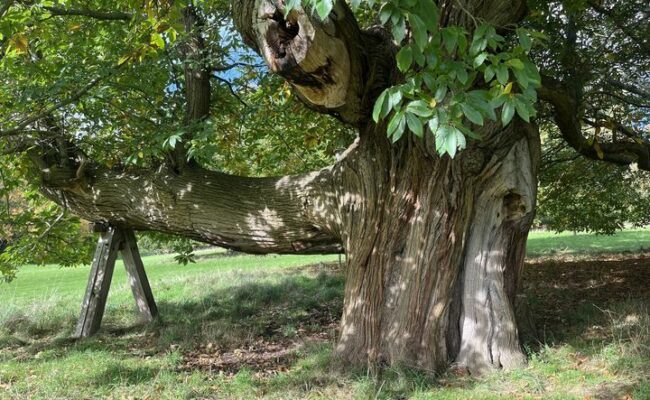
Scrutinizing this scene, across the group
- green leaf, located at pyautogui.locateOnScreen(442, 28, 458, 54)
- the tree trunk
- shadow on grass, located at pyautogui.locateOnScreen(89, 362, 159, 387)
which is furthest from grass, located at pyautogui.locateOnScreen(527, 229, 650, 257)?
green leaf, located at pyautogui.locateOnScreen(442, 28, 458, 54)

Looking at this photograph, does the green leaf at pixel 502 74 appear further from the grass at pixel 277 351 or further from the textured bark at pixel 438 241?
the grass at pixel 277 351

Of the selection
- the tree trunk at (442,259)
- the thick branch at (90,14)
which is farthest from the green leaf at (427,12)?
the thick branch at (90,14)

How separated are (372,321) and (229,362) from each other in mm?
1865

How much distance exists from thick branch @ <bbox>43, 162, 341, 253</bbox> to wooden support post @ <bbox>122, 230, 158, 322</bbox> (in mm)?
894

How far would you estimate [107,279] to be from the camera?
340 inches

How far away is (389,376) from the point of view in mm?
5023

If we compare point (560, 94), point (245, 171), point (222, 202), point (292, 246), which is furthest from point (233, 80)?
point (560, 94)

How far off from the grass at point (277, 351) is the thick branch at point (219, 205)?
4.31ft

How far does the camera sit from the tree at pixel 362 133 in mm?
3774

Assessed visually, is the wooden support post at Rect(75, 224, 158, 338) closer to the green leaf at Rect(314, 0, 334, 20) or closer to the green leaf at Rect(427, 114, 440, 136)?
the green leaf at Rect(427, 114, 440, 136)

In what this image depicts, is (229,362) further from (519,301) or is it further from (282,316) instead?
(519,301)

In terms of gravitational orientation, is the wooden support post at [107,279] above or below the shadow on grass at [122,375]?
above

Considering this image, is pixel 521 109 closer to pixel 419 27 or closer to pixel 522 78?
pixel 522 78

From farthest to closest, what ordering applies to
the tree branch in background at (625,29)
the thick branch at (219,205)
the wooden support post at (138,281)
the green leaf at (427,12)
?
the wooden support post at (138,281) → the tree branch in background at (625,29) → the thick branch at (219,205) → the green leaf at (427,12)
